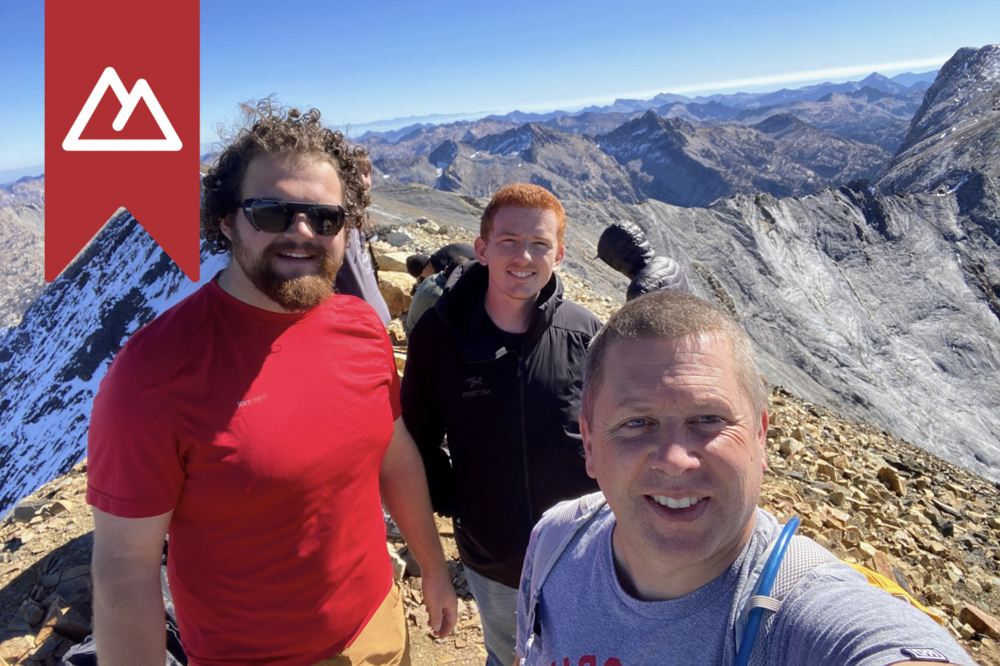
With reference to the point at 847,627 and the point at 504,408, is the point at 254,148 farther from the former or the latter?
the point at 847,627

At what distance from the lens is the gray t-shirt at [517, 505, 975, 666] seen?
4.57 feet

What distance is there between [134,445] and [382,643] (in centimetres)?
176

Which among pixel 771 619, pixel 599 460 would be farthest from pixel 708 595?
pixel 599 460

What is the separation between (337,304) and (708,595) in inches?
92.9

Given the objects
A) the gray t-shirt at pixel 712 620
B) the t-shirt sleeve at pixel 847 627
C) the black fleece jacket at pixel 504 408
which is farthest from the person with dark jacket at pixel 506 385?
the t-shirt sleeve at pixel 847 627

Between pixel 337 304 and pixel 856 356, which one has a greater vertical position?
pixel 337 304

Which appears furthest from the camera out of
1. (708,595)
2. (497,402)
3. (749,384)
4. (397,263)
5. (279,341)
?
A: (397,263)

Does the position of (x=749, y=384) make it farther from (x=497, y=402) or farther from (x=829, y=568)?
(x=497, y=402)

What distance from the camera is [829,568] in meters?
1.51

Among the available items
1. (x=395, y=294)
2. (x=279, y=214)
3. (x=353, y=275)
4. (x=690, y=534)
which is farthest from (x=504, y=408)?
(x=395, y=294)

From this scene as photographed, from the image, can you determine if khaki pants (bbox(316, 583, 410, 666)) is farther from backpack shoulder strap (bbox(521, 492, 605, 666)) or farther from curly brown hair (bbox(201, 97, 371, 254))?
curly brown hair (bbox(201, 97, 371, 254))

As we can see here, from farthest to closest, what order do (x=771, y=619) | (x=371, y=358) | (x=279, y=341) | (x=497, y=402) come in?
(x=497, y=402) → (x=371, y=358) → (x=279, y=341) → (x=771, y=619)

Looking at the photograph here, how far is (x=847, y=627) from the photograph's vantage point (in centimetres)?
141

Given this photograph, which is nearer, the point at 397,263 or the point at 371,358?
the point at 371,358
